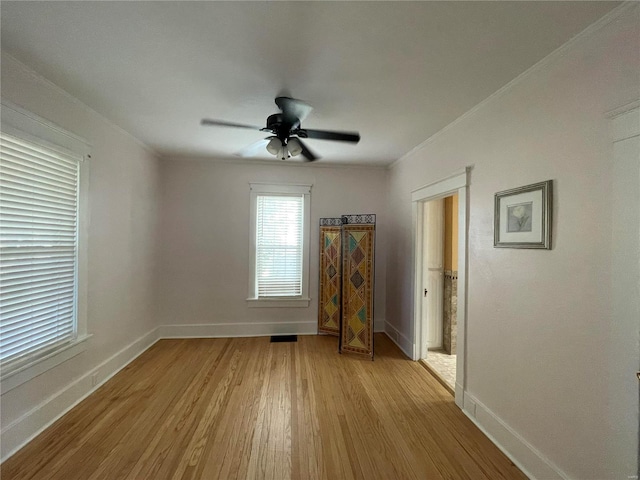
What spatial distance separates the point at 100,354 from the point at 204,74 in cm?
285

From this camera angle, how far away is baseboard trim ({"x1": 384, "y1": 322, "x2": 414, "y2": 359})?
3.44 metres

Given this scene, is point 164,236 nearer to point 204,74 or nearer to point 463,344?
point 204,74

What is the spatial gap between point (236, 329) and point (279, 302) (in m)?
0.77

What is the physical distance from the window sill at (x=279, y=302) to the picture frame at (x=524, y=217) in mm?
2900

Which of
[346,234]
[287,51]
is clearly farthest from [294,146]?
[346,234]

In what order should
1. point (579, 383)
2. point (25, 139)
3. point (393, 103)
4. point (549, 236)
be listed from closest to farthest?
point (579, 383), point (549, 236), point (25, 139), point (393, 103)

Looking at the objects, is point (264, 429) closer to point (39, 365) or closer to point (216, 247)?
point (39, 365)

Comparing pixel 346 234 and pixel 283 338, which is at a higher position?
pixel 346 234

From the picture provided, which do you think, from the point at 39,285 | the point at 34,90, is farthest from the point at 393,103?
the point at 39,285

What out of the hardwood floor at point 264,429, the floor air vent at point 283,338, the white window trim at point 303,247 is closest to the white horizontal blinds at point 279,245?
the white window trim at point 303,247

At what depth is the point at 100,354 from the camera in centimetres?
268

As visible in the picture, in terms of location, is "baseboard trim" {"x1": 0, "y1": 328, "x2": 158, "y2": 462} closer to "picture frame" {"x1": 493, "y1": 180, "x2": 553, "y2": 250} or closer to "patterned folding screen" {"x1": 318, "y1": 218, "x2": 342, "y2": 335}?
"patterned folding screen" {"x1": 318, "y1": 218, "x2": 342, "y2": 335}

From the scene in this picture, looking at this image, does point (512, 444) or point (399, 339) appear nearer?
point (512, 444)

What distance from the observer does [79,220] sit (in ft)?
7.70
